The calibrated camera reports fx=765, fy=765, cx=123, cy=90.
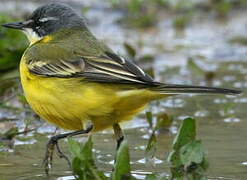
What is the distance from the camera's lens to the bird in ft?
20.2

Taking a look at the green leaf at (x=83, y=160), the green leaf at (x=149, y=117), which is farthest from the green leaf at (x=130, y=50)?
the green leaf at (x=83, y=160)

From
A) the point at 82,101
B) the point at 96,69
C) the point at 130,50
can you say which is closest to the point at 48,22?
the point at 96,69

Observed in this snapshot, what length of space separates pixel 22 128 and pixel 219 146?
2054 millimetres

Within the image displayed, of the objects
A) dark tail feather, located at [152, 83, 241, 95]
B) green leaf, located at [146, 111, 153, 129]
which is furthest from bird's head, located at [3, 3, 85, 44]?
dark tail feather, located at [152, 83, 241, 95]

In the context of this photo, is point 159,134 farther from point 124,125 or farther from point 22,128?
point 22,128

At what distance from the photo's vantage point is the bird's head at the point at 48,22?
7.42 metres

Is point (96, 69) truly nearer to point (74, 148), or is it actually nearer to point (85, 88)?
point (85, 88)

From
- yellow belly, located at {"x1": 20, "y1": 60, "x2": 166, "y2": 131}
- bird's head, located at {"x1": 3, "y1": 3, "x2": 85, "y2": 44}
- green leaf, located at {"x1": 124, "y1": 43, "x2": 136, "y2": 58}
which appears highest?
bird's head, located at {"x1": 3, "y1": 3, "x2": 85, "y2": 44}

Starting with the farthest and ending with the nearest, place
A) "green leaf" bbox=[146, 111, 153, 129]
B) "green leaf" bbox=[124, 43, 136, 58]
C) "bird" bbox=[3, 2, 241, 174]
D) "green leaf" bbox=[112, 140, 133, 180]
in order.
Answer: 1. "green leaf" bbox=[124, 43, 136, 58]
2. "green leaf" bbox=[146, 111, 153, 129]
3. "bird" bbox=[3, 2, 241, 174]
4. "green leaf" bbox=[112, 140, 133, 180]

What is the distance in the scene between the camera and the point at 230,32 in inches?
525

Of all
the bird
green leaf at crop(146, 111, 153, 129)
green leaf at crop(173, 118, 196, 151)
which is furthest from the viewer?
green leaf at crop(146, 111, 153, 129)

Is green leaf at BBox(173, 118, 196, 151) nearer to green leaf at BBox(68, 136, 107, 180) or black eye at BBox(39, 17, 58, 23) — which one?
green leaf at BBox(68, 136, 107, 180)

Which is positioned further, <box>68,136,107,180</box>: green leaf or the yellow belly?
the yellow belly

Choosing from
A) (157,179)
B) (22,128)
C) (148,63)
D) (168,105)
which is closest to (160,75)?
(148,63)
